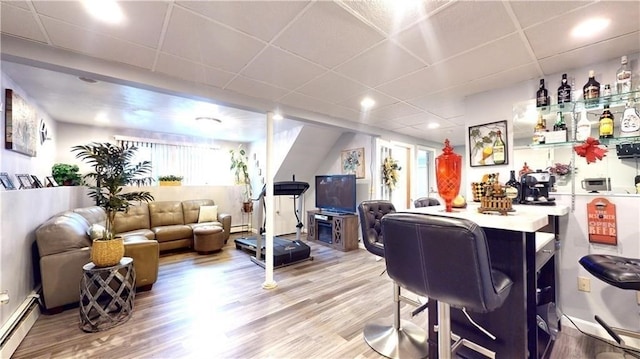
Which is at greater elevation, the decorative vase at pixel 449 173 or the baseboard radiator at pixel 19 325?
the decorative vase at pixel 449 173

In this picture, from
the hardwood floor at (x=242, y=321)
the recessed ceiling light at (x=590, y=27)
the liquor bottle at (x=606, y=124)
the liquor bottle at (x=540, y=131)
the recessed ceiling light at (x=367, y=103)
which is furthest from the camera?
the recessed ceiling light at (x=367, y=103)

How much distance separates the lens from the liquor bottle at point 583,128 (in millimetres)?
2111

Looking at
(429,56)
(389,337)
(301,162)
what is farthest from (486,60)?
(301,162)

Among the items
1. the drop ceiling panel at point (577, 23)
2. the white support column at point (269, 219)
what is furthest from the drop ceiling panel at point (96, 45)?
the drop ceiling panel at point (577, 23)

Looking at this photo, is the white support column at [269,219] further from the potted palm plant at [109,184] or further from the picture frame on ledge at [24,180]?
the picture frame on ledge at [24,180]

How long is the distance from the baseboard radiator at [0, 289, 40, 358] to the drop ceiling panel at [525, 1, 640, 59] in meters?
4.30

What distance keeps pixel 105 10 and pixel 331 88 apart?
1.88 m

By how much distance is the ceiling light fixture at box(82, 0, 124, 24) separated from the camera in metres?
1.43

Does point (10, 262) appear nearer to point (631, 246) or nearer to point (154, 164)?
point (154, 164)

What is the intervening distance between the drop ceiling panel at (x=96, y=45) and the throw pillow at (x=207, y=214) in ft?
11.7

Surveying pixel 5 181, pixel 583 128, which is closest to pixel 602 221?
pixel 583 128

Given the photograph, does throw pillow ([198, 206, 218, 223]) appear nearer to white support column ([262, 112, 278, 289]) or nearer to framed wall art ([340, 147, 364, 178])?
white support column ([262, 112, 278, 289])

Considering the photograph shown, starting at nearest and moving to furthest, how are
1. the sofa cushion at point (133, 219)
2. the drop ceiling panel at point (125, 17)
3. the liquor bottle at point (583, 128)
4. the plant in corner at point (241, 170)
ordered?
the drop ceiling panel at point (125, 17), the liquor bottle at point (583, 128), the sofa cushion at point (133, 219), the plant in corner at point (241, 170)

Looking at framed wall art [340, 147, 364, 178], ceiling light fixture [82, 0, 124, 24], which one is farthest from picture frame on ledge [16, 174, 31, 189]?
framed wall art [340, 147, 364, 178]
